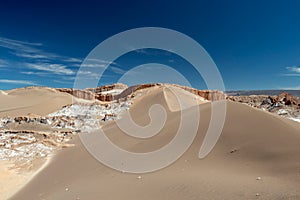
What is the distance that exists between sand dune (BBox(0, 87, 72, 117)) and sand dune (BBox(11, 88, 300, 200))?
18.1 m

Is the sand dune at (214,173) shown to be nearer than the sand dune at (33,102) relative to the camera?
Yes

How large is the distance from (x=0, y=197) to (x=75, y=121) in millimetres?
10755

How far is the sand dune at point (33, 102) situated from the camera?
88.1 ft

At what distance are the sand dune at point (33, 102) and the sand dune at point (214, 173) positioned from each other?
18.1 metres

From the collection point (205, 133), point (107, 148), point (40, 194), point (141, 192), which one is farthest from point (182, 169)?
point (107, 148)

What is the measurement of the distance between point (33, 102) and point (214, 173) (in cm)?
3325

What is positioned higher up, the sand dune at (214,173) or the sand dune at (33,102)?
the sand dune at (33,102)

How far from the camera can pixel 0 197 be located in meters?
8.27

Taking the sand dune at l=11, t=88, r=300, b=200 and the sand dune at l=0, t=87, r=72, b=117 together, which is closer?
the sand dune at l=11, t=88, r=300, b=200

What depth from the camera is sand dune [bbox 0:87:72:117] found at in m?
26.9

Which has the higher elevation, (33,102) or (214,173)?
(33,102)

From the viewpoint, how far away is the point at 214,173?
6074mm

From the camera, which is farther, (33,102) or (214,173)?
(33,102)

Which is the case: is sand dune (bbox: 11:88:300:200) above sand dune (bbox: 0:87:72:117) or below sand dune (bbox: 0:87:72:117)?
below
